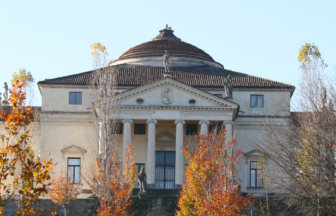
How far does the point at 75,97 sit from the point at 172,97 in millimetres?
11498

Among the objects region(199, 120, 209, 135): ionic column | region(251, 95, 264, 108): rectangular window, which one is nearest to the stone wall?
region(199, 120, 209, 135): ionic column

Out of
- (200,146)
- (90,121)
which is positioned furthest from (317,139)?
(90,121)

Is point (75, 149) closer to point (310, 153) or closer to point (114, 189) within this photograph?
point (114, 189)

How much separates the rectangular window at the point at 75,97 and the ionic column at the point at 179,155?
11685 mm

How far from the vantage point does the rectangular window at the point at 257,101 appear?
5904 centimetres

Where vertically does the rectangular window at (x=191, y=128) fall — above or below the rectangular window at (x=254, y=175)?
above

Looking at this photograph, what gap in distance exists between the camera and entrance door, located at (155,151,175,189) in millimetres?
55844

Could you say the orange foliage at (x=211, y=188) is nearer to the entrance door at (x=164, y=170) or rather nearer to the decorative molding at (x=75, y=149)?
the entrance door at (x=164, y=170)

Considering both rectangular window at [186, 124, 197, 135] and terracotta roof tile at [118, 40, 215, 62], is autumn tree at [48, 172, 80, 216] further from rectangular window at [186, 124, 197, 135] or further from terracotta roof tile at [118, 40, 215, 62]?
terracotta roof tile at [118, 40, 215, 62]

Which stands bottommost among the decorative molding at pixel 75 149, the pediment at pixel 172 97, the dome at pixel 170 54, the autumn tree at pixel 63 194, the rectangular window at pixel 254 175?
the autumn tree at pixel 63 194

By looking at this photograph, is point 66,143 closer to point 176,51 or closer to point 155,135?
point 155,135

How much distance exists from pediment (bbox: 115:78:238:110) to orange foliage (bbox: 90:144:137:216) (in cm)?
861

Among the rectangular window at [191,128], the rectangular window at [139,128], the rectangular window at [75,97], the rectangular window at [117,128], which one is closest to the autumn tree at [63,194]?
the rectangular window at [117,128]

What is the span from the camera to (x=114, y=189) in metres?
41.8
